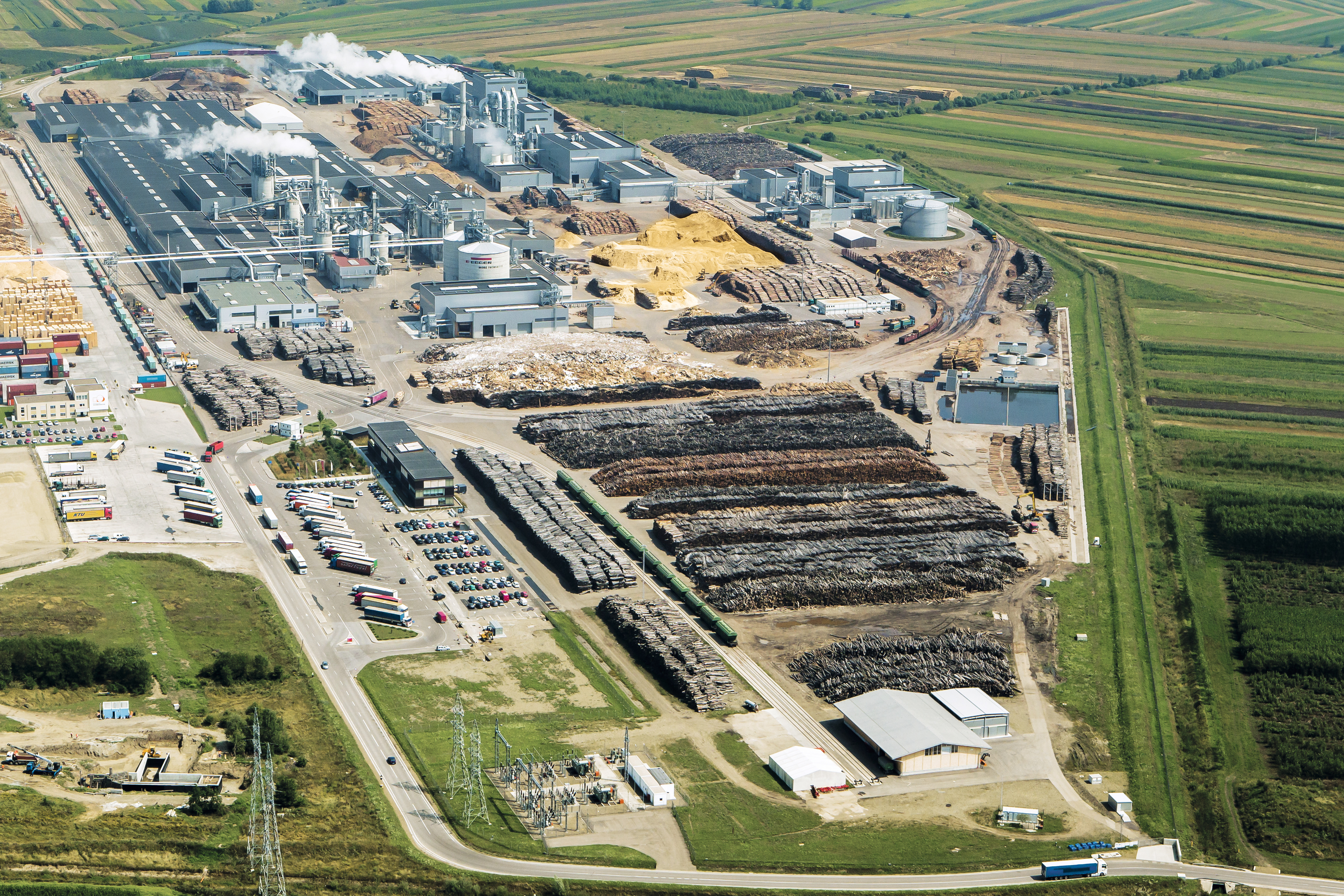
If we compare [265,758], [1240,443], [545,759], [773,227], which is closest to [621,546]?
[545,759]

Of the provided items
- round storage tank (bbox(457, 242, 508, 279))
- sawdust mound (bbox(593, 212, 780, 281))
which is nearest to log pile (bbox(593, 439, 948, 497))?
round storage tank (bbox(457, 242, 508, 279))

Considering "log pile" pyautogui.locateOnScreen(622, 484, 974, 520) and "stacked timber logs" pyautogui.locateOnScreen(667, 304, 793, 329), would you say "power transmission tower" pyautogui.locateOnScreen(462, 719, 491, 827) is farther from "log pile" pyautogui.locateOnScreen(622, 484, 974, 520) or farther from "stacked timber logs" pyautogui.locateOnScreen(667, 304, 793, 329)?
"stacked timber logs" pyautogui.locateOnScreen(667, 304, 793, 329)

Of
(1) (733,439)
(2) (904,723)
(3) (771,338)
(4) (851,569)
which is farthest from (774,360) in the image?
(2) (904,723)

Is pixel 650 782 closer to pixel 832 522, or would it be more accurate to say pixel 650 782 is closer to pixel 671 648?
pixel 671 648

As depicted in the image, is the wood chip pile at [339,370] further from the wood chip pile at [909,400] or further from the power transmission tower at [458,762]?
the power transmission tower at [458,762]

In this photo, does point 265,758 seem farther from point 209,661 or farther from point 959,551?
point 959,551
